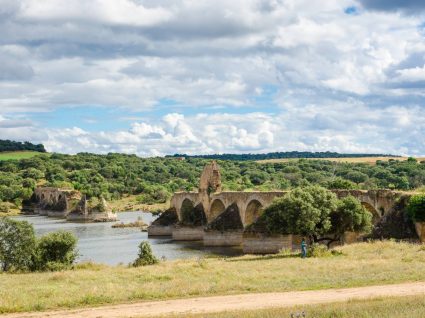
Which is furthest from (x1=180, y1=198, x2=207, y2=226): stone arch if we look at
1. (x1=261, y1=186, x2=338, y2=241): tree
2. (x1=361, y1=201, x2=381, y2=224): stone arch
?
(x1=261, y1=186, x2=338, y2=241): tree

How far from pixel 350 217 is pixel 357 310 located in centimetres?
2816

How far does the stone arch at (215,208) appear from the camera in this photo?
76.1 metres

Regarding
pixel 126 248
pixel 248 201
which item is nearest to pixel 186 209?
pixel 248 201

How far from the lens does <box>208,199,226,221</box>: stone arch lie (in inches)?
2996

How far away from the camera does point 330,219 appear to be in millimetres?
44438

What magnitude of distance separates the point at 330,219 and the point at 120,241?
32.9 meters

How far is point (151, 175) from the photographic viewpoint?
16925 centimetres

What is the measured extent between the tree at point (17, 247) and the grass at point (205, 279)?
5.13 meters

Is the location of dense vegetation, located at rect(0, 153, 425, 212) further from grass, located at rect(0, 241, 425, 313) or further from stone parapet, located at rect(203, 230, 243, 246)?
grass, located at rect(0, 241, 425, 313)

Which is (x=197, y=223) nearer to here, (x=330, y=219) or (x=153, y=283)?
(x=330, y=219)

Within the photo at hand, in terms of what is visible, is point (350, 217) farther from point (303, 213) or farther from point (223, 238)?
point (223, 238)

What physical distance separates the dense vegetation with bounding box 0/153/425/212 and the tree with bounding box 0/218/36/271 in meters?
80.8

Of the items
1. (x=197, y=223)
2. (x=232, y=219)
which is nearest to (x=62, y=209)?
(x=197, y=223)

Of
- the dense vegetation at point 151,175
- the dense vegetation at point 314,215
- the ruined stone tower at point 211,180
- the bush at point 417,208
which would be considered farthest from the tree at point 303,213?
the dense vegetation at point 151,175
